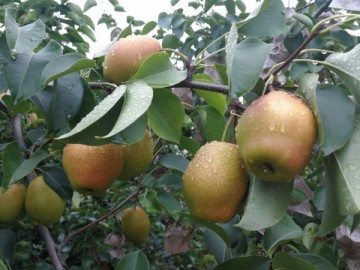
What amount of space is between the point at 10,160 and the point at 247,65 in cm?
80

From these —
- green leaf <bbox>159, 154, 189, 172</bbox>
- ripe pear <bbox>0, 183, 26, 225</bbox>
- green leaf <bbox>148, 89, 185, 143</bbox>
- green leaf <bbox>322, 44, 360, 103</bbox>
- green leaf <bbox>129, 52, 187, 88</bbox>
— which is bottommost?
ripe pear <bbox>0, 183, 26, 225</bbox>

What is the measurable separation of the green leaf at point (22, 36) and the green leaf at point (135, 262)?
0.62 metres

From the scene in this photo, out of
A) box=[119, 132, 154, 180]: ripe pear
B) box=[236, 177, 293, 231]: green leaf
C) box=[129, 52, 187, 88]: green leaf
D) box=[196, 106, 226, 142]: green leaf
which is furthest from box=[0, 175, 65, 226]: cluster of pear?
box=[236, 177, 293, 231]: green leaf

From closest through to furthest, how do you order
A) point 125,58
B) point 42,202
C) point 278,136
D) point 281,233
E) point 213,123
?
1. point 278,136
2. point 125,58
3. point 213,123
4. point 281,233
5. point 42,202

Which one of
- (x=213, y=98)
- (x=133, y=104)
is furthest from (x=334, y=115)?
(x=213, y=98)

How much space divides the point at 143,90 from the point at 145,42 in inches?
13.2

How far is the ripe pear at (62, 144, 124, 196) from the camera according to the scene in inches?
39.6

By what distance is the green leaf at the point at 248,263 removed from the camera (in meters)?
1.11

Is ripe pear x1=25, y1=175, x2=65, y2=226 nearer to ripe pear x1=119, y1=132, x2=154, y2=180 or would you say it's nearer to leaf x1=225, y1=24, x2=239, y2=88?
ripe pear x1=119, y1=132, x2=154, y2=180

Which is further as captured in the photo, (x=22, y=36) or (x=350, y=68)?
(x=22, y=36)

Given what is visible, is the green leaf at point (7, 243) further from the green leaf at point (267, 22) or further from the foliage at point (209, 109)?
the green leaf at point (267, 22)

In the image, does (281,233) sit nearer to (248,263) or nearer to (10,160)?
(248,263)

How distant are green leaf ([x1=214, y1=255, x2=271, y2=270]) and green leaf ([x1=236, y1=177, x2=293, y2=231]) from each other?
32 centimetres

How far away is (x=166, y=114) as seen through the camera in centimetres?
100
